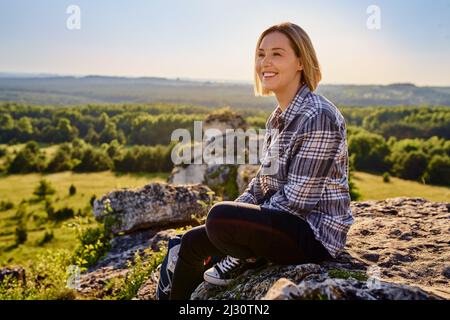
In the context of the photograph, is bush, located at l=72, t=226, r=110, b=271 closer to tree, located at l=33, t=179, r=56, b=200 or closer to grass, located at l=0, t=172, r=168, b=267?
grass, located at l=0, t=172, r=168, b=267

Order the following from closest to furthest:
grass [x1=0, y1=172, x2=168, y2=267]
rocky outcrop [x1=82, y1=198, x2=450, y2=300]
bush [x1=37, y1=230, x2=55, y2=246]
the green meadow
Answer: rocky outcrop [x1=82, y1=198, x2=450, y2=300], grass [x1=0, y1=172, x2=168, y2=267], the green meadow, bush [x1=37, y1=230, x2=55, y2=246]

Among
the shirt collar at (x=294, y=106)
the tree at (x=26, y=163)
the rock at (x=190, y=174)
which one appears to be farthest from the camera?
the tree at (x=26, y=163)

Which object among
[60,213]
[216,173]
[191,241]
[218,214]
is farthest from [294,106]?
[60,213]

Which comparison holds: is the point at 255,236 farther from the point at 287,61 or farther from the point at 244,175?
the point at 244,175

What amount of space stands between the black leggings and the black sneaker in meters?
0.19

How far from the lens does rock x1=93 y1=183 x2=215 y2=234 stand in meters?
8.88

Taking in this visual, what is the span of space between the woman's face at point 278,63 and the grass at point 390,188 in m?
40.6

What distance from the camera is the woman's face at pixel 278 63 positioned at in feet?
13.1

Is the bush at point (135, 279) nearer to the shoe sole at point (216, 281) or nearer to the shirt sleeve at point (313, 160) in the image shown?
the shoe sole at point (216, 281)

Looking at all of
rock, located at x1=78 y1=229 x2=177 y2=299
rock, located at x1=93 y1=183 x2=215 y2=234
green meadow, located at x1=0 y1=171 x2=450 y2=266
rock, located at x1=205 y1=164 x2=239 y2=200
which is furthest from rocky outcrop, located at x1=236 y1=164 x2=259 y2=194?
green meadow, located at x1=0 y1=171 x2=450 y2=266

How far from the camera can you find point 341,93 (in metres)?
173

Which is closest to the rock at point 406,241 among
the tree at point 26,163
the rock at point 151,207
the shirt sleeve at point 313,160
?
the shirt sleeve at point 313,160

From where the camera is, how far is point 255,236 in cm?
362

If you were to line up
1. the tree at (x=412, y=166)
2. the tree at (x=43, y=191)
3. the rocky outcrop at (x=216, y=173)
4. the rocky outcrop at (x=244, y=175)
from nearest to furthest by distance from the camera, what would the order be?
the rocky outcrop at (x=244, y=175)
the rocky outcrop at (x=216, y=173)
the tree at (x=43, y=191)
the tree at (x=412, y=166)
